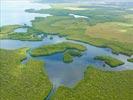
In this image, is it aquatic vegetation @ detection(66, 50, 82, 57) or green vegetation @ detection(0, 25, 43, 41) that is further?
green vegetation @ detection(0, 25, 43, 41)

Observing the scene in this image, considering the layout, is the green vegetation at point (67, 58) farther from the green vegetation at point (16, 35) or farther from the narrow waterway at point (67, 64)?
the green vegetation at point (16, 35)

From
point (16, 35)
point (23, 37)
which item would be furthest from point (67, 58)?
point (16, 35)

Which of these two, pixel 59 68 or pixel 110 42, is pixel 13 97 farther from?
pixel 110 42

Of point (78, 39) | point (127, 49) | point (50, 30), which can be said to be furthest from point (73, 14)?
point (127, 49)

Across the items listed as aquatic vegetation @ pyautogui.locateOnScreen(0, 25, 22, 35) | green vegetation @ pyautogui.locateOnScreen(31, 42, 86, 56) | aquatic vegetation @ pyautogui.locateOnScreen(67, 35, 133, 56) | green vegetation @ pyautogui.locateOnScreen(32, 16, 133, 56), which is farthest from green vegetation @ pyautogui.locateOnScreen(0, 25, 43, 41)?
aquatic vegetation @ pyautogui.locateOnScreen(67, 35, 133, 56)

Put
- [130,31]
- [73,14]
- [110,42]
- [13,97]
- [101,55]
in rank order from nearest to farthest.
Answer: [13,97] < [101,55] < [110,42] < [130,31] < [73,14]

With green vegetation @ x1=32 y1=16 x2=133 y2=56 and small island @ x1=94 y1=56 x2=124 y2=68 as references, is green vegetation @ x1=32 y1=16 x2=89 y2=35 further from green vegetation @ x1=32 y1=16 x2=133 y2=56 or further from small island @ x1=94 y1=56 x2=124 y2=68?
small island @ x1=94 y1=56 x2=124 y2=68

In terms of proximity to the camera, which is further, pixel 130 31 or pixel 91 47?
pixel 130 31
